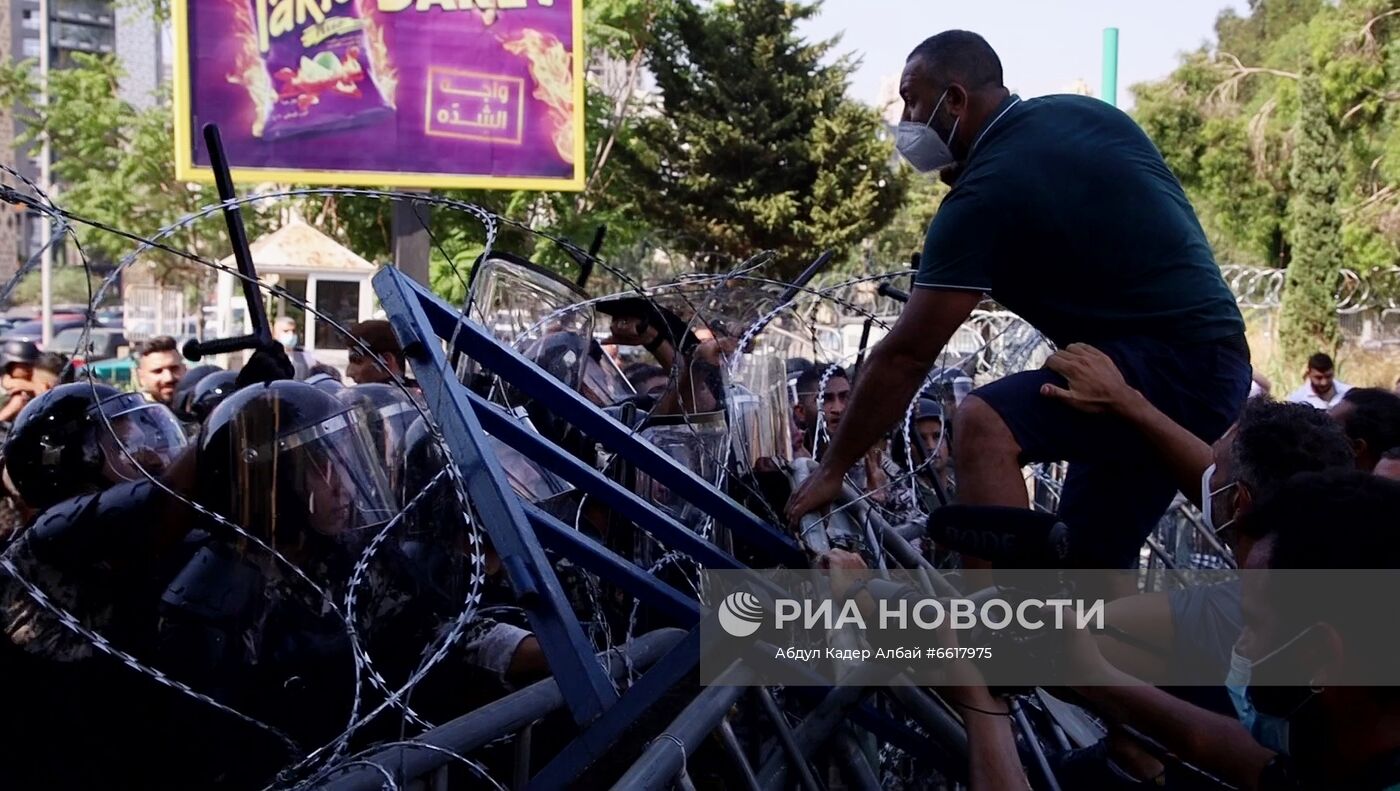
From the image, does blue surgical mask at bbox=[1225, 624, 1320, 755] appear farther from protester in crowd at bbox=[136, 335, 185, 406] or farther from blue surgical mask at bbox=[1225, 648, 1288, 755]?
protester in crowd at bbox=[136, 335, 185, 406]

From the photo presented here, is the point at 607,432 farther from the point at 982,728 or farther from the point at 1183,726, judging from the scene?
the point at 1183,726

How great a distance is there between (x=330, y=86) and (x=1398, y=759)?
1453 centimetres

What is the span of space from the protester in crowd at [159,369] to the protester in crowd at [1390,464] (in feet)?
18.6

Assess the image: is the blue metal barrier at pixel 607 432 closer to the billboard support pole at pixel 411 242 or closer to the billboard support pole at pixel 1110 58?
the billboard support pole at pixel 1110 58

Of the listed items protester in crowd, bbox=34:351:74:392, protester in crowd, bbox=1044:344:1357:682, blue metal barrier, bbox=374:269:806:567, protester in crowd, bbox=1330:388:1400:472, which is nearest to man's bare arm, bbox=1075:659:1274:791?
protester in crowd, bbox=1044:344:1357:682

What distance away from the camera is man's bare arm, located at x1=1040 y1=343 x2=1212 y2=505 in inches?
114

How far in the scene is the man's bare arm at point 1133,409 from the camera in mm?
2895

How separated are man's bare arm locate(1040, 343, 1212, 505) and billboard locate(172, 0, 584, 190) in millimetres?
12614

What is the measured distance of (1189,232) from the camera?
3086 millimetres

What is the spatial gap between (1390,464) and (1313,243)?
24529mm

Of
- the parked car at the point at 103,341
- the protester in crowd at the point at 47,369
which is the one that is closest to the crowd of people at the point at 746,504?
the protester in crowd at the point at 47,369

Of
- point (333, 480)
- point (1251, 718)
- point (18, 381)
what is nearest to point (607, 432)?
point (333, 480)

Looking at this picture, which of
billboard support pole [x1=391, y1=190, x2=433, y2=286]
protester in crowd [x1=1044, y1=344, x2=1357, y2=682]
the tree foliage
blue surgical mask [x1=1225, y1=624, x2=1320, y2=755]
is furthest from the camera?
the tree foliage

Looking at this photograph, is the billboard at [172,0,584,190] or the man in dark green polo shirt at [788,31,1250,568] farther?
the billboard at [172,0,584,190]
